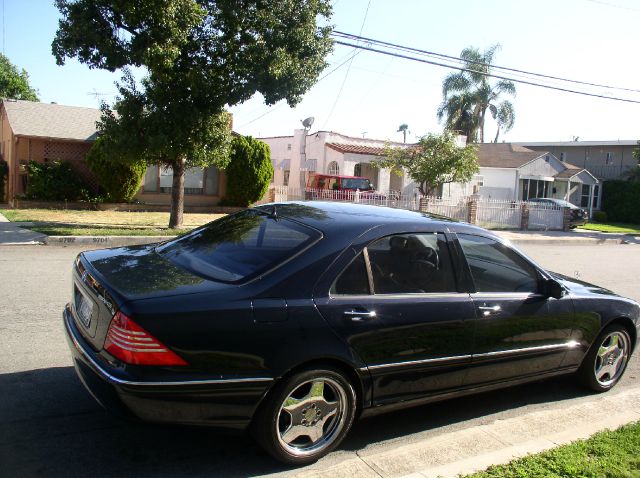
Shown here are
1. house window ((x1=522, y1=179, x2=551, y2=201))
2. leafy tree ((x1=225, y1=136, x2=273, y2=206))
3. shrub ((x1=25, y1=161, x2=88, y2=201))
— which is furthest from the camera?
house window ((x1=522, y1=179, x2=551, y2=201))

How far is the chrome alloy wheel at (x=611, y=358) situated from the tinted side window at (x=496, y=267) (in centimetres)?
113

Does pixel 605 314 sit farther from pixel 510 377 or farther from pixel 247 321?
pixel 247 321

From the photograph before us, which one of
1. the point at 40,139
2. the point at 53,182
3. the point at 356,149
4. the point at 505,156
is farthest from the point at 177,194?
the point at 505,156

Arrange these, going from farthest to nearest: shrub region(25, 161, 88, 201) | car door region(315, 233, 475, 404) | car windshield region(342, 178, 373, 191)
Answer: car windshield region(342, 178, 373, 191) < shrub region(25, 161, 88, 201) < car door region(315, 233, 475, 404)

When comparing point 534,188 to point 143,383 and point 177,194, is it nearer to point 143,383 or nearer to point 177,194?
point 177,194

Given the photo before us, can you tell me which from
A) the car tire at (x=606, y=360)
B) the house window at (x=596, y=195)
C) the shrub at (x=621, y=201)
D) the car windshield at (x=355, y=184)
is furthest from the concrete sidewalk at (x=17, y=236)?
the house window at (x=596, y=195)

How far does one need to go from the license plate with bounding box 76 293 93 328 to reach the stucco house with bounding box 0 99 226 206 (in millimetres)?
17973

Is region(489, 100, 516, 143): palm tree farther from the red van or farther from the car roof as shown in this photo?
the car roof

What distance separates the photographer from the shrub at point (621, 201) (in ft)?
118

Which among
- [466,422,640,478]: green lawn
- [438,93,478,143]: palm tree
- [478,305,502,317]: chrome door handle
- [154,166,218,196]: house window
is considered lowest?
[466,422,640,478]: green lawn

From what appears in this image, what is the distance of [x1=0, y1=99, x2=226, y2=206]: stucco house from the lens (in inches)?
821

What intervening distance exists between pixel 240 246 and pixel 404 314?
1204 millimetres

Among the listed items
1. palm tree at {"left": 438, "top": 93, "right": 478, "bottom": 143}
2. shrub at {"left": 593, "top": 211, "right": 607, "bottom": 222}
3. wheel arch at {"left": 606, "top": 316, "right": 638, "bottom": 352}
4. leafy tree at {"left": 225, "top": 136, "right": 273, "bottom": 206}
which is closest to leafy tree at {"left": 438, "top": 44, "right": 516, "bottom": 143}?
palm tree at {"left": 438, "top": 93, "right": 478, "bottom": 143}

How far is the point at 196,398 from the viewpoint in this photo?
3109mm
